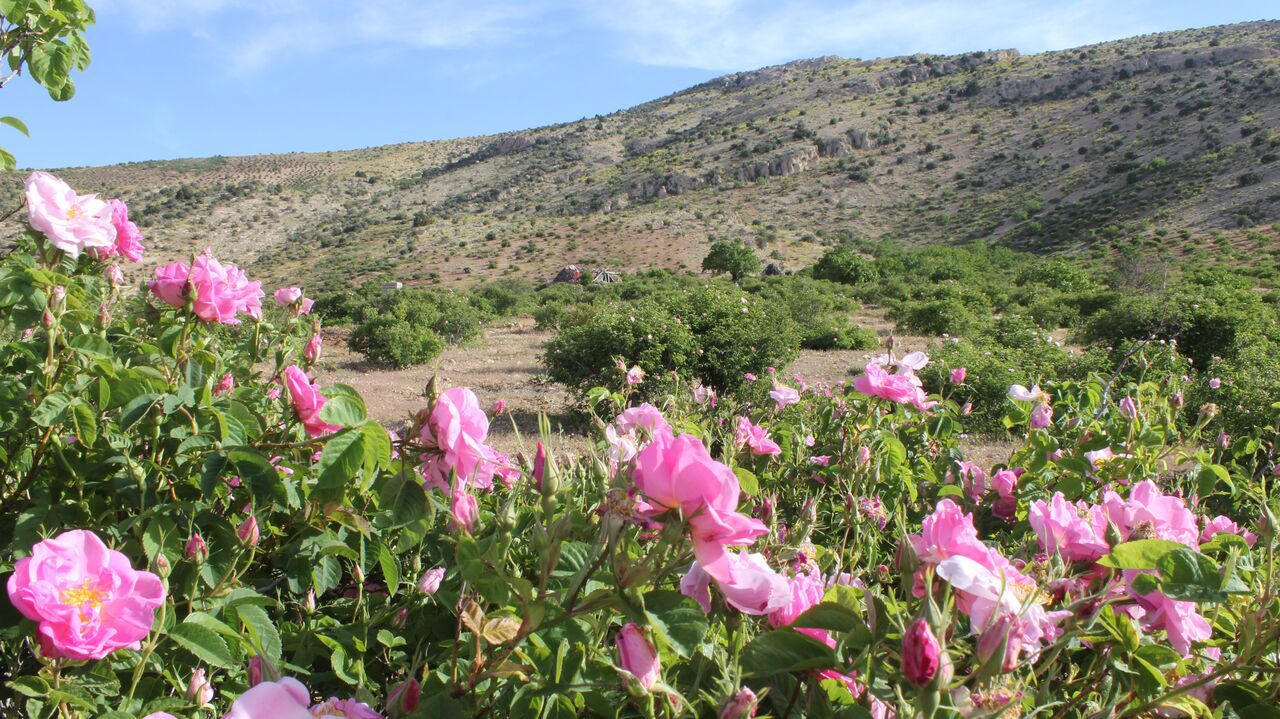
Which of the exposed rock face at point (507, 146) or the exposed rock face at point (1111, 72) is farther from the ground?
the exposed rock face at point (507, 146)

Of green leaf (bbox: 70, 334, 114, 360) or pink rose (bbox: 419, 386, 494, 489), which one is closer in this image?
pink rose (bbox: 419, 386, 494, 489)

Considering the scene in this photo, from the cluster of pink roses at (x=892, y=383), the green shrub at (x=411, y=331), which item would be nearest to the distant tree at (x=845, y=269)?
the green shrub at (x=411, y=331)

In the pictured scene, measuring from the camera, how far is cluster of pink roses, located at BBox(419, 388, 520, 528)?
2.86 ft

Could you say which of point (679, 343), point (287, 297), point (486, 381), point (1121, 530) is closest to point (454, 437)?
point (1121, 530)

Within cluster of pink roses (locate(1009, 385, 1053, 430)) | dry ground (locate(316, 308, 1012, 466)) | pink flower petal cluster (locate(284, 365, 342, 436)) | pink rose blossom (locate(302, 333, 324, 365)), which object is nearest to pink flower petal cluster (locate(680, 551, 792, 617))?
pink flower petal cluster (locate(284, 365, 342, 436))

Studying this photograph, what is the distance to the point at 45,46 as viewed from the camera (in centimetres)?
192

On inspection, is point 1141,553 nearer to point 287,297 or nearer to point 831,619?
point 831,619

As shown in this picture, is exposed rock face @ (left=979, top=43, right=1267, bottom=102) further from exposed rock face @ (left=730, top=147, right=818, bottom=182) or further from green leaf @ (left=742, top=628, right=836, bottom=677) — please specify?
green leaf @ (left=742, top=628, right=836, bottom=677)

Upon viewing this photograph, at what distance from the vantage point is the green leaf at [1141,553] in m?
0.81

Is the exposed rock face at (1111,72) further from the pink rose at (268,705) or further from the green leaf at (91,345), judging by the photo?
the pink rose at (268,705)

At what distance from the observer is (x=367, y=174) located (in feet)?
180

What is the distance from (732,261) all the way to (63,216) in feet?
99.6

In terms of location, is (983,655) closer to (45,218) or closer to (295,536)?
(295,536)

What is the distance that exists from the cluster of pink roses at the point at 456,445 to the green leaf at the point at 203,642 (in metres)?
0.34
